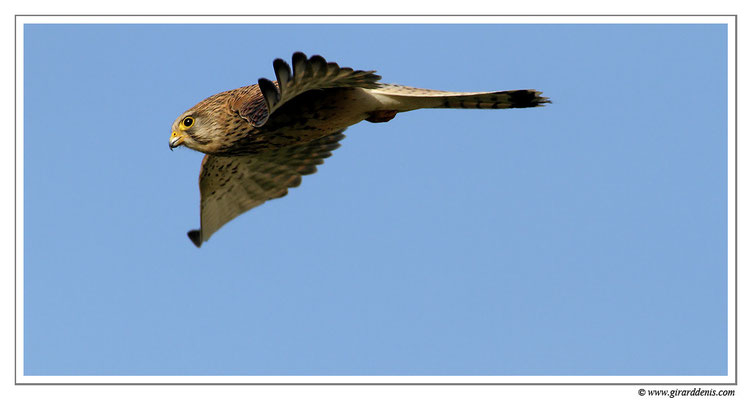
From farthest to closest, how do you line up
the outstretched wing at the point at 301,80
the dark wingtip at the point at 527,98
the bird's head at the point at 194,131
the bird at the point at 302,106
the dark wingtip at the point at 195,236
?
the dark wingtip at the point at 195,236
the bird's head at the point at 194,131
the dark wingtip at the point at 527,98
the bird at the point at 302,106
the outstretched wing at the point at 301,80

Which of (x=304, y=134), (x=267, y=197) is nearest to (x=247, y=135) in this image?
(x=304, y=134)

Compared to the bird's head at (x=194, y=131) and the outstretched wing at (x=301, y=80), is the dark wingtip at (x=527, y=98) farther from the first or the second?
the bird's head at (x=194, y=131)

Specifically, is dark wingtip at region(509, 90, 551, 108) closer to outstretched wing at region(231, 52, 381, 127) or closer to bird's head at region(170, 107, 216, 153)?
outstretched wing at region(231, 52, 381, 127)

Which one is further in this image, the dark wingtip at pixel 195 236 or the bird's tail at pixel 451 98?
the dark wingtip at pixel 195 236

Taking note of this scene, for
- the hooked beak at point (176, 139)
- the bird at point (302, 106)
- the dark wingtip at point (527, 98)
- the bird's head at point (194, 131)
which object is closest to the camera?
the bird at point (302, 106)

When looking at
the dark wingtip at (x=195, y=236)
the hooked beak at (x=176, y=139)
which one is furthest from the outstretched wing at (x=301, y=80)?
the dark wingtip at (x=195, y=236)

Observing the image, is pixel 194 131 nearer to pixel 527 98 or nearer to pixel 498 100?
pixel 498 100
